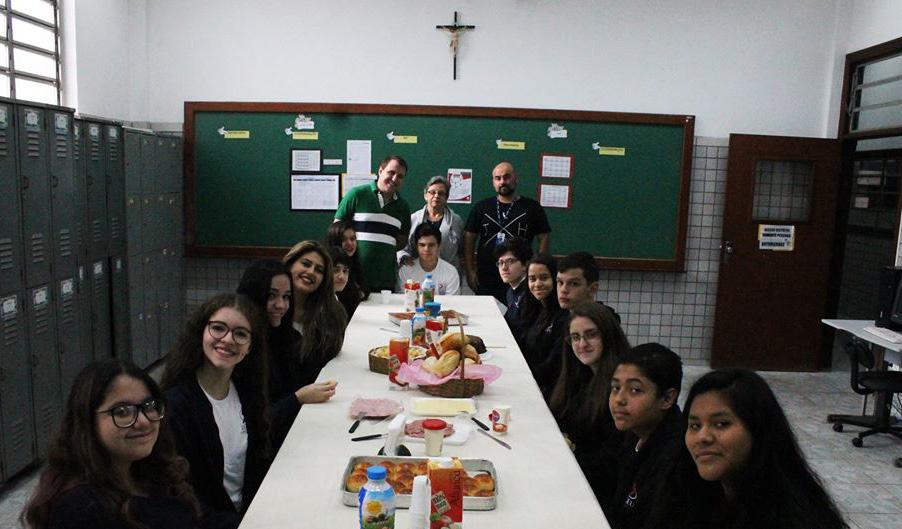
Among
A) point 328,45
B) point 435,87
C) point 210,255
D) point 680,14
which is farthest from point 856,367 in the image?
point 210,255

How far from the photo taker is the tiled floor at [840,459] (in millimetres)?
3443

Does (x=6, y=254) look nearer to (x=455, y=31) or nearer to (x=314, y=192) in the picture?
(x=314, y=192)

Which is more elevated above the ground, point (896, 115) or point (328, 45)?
point (328, 45)

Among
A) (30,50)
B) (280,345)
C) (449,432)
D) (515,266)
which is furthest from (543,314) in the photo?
(30,50)

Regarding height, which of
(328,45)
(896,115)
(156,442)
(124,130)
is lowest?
(156,442)

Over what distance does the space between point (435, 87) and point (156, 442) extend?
4.62 meters

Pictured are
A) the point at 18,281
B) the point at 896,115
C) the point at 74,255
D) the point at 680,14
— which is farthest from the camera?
the point at 680,14

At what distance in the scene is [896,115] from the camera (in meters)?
5.31

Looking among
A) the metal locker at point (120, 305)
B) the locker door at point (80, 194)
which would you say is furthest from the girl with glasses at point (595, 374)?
the metal locker at point (120, 305)

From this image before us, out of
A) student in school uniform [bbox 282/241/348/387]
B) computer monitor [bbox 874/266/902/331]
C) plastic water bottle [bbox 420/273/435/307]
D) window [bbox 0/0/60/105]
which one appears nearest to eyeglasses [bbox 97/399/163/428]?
student in school uniform [bbox 282/241/348/387]

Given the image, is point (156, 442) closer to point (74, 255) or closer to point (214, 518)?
point (214, 518)

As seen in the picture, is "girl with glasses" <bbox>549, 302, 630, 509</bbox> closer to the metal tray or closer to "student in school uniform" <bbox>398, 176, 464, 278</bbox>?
the metal tray

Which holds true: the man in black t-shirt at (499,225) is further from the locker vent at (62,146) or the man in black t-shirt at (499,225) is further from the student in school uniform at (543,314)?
the locker vent at (62,146)

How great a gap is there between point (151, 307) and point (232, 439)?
3.57 meters
